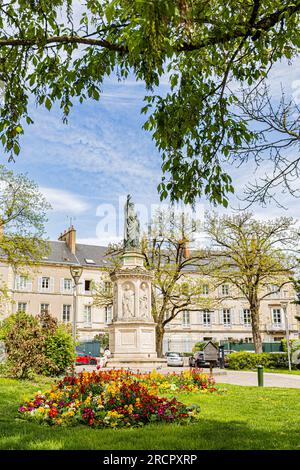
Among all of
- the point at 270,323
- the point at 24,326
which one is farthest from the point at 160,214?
the point at 270,323

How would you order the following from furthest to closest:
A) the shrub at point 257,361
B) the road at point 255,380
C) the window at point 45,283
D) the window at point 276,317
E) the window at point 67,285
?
the window at point 276,317 < the window at point 67,285 < the window at point 45,283 < the shrub at point 257,361 < the road at point 255,380

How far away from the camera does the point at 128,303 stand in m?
20.0

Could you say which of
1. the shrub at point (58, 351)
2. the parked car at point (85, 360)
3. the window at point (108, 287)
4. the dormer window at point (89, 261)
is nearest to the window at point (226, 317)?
the dormer window at point (89, 261)

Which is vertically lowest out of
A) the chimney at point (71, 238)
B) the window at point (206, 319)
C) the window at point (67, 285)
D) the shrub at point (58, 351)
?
the shrub at point (58, 351)

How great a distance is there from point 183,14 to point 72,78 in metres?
1.95

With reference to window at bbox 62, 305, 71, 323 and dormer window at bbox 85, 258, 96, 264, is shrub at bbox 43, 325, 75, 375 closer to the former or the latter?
window at bbox 62, 305, 71, 323

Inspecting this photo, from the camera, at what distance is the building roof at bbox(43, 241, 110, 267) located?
5228 centimetres

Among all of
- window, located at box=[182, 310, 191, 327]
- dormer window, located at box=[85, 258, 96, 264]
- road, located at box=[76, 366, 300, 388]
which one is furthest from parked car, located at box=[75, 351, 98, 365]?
window, located at box=[182, 310, 191, 327]

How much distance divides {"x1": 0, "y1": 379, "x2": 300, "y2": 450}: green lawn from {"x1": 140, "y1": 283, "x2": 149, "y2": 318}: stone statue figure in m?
10.6

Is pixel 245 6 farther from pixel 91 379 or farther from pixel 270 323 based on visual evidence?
pixel 270 323

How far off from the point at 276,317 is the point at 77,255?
26.5 meters

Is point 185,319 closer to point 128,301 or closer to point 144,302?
point 144,302

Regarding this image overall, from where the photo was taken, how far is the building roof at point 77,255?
52.3m

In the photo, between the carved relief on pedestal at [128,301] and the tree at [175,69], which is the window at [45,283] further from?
the tree at [175,69]
